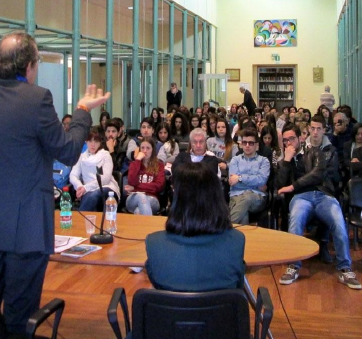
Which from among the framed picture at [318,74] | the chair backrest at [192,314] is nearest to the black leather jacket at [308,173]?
the chair backrest at [192,314]

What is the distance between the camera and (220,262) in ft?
6.92

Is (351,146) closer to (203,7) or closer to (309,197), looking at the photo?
(309,197)

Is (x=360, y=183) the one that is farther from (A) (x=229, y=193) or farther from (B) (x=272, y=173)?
(A) (x=229, y=193)

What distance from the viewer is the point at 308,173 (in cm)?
521

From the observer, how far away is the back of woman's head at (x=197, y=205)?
2162 millimetres

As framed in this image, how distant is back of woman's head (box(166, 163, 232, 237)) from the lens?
2.16m

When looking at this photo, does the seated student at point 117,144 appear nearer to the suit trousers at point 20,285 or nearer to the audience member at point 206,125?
the audience member at point 206,125

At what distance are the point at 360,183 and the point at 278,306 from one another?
5.60ft

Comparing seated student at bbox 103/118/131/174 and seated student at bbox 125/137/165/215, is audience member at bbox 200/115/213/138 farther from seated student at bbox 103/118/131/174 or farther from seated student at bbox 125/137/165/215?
seated student at bbox 125/137/165/215

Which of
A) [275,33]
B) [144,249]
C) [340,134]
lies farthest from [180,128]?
[275,33]

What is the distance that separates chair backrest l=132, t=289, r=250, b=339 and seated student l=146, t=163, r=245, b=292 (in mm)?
181

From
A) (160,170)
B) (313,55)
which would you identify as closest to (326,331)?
(160,170)

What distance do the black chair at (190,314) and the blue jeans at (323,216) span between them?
2.96 meters

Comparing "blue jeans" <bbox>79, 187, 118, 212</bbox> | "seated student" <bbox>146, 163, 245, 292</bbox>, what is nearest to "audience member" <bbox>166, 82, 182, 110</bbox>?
"blue jeans" <bbox>79, 187, 118, 212</bbox>
